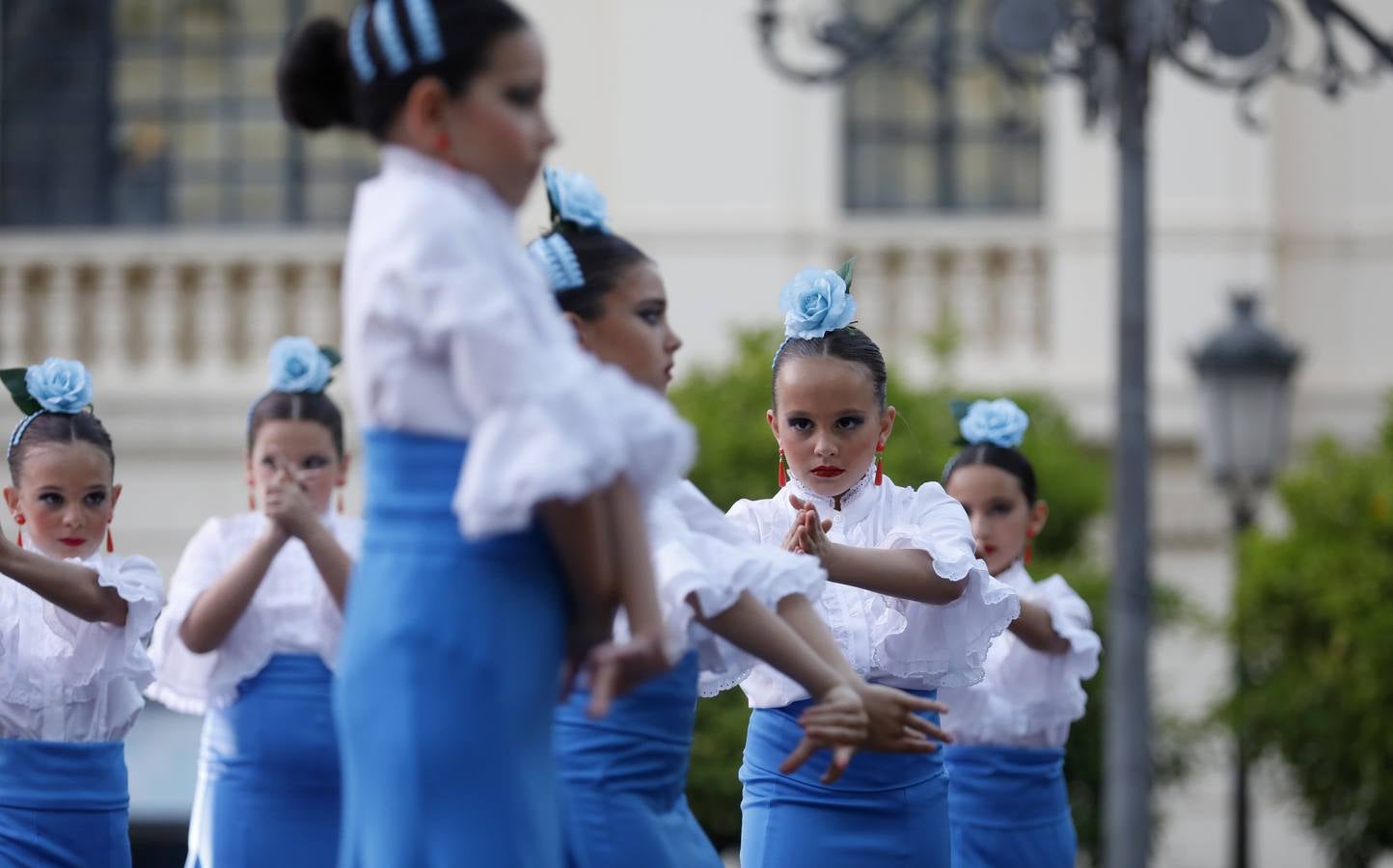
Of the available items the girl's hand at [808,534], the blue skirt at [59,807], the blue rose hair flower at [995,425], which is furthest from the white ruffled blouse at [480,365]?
the blue rose hair flower at [995,425]

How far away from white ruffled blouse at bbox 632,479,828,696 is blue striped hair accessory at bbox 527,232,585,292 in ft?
1.31

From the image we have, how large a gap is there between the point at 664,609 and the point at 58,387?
2.27 meters

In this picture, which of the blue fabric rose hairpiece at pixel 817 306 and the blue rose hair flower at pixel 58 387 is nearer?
the blue fabric rose hairpiece at pixel 817 306

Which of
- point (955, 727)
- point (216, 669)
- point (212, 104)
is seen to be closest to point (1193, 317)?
point (212, 104)

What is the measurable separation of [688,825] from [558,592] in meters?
1.01

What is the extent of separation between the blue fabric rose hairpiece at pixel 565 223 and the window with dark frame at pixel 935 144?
34.7 ft

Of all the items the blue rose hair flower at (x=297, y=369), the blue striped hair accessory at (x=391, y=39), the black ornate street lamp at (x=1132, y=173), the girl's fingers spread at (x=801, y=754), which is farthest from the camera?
the black ornate street lamp at (x=1132, y=173)

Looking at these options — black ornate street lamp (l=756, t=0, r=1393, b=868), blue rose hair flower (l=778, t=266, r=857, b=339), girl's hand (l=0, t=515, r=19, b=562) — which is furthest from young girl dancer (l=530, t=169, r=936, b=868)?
black ornate street lamp (l=756, t=0, r=1393, b=868)

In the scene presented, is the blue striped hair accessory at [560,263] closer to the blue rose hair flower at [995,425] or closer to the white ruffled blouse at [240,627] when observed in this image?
the white ruffled blouse at [240,627]

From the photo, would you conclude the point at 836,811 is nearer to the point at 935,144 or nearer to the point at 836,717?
the point at 836,717

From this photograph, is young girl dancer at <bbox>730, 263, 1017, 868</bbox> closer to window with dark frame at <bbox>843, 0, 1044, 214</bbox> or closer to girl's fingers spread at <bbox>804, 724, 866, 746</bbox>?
girl's fingers spread at <bbox>804, 724, 866, 746</bbox>

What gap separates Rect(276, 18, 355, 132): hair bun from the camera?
10.8ft

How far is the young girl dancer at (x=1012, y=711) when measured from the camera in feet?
19.8

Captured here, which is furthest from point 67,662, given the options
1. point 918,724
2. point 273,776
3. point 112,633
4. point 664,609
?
point 918,724
